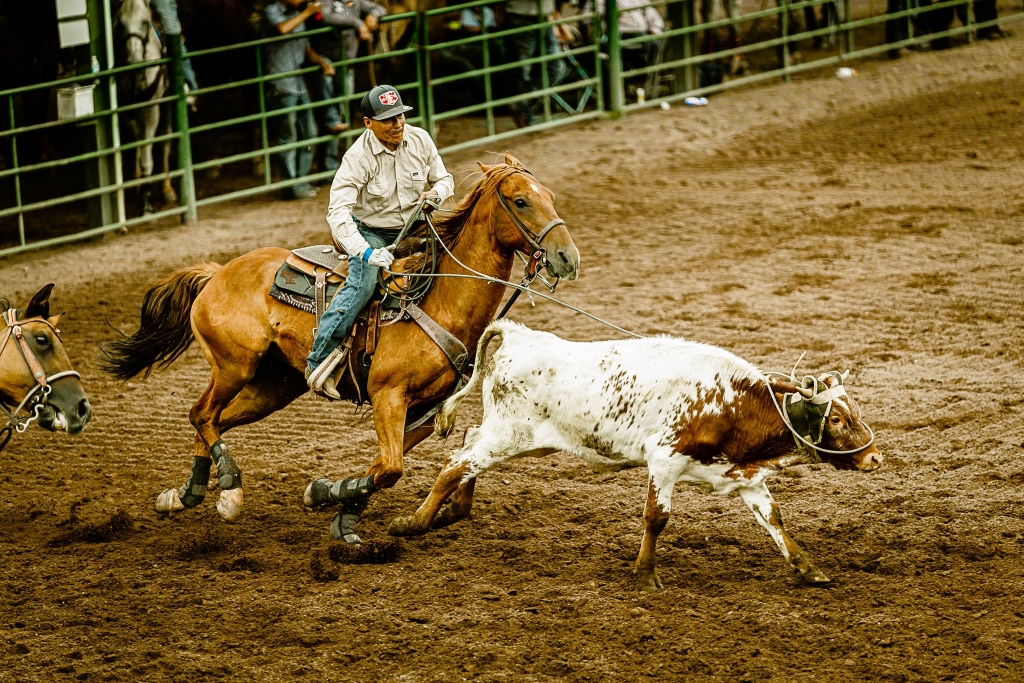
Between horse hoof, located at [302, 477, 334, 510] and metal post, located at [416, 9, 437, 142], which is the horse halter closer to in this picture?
horse hoof, located at [302, 477, 334, 510]

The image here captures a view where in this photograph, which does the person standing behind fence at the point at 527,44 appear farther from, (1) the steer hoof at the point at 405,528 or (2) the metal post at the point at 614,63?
(1) the steer hoof at the point at 405,528

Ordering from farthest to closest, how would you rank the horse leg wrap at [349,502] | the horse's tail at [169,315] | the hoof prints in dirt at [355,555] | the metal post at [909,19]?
1. the metal post at [909,19]
2. the horse's tail at [169,315]
3. the horse leg wrap at [349,502]
4. the hoof prints in dirt at [355,555]

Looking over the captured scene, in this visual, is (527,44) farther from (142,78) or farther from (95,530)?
(95,530)

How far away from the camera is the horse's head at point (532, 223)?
6043 mm

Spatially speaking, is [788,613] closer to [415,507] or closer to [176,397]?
[415,507]

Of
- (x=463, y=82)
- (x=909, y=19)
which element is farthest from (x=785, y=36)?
(x=463, y=82)

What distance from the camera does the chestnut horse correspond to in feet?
20.8

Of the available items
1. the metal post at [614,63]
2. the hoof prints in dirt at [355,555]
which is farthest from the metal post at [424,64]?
the hoof prints in dirt at [355,555]

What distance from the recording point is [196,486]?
6.89m

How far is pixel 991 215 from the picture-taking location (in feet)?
39.5

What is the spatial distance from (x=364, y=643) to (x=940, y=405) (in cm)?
436

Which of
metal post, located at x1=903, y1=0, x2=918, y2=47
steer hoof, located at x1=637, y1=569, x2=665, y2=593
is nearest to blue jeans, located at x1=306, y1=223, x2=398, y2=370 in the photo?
steer hoof, located at x1=637, y1=569, x2=665, y2=593

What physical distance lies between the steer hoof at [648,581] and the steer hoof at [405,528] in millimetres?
1171

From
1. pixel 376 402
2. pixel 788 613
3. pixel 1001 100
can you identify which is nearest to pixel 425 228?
pixel 376 402
